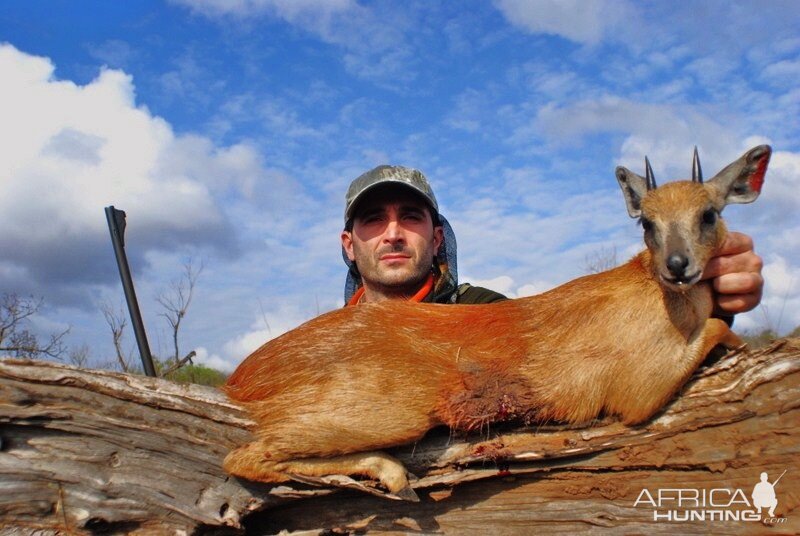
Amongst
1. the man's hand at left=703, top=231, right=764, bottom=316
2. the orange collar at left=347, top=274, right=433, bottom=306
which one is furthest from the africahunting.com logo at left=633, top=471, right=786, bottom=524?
the orange collar at left=347, top=274, right=433, bottom=306

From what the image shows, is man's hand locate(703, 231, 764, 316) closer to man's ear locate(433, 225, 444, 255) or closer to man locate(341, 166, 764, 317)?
man locate(341, 166, 764, 317)

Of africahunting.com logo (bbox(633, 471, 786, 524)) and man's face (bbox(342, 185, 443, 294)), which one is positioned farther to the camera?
man's face (bbox(342, 185, 443, 294))

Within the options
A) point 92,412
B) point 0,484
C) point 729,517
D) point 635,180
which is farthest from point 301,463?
point 635,180

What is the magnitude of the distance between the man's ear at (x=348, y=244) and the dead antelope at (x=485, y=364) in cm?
342

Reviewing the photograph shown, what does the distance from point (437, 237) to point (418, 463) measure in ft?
13.1

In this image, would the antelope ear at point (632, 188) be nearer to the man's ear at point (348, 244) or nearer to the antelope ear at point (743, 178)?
the antelope ear at point (743, 178)

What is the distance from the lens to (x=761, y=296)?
166 inches

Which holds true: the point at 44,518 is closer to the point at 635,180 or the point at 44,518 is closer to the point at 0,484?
the point at 0,484

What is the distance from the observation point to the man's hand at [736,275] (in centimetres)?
416

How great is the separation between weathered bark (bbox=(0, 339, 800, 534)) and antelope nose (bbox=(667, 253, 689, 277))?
73cm

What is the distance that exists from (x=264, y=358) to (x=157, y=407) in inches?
30.7

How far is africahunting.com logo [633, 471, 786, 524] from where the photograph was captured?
12.2ft

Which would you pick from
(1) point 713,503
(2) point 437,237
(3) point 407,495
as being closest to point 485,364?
(3) point 407,495

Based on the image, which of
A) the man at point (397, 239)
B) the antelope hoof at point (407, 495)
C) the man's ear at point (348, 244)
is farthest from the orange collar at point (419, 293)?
the antelope hoof at point (407, 495)
